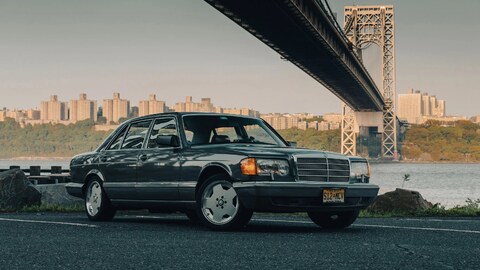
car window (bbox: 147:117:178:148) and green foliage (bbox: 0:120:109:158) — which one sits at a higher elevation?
green foliage (bbox: 0:120:109:158)

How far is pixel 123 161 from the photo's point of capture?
11109 millimetres

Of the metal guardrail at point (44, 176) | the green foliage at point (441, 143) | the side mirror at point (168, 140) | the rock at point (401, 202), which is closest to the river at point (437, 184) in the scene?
the rock at point (401, 202)

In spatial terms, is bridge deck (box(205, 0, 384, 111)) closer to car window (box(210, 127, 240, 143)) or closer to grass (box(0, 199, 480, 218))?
grass (box(0, 199, 480, 218))

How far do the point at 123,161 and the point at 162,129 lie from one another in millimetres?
727

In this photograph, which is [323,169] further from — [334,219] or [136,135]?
[136,135]

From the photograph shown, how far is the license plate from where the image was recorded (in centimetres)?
951

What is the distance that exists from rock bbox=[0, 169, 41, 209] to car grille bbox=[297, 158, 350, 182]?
712cm

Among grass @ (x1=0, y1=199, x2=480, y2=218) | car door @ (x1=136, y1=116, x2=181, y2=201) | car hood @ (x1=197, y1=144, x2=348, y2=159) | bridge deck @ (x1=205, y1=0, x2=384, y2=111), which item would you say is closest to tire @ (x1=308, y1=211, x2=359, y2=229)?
car hood @ (x1=197, y1=144, x2=348, y2=159)

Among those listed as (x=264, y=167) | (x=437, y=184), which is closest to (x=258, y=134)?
(x=264, y=167)

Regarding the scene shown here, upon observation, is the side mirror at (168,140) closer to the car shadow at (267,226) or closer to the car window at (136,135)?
the car window at (136,135)

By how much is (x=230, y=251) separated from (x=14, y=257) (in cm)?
182

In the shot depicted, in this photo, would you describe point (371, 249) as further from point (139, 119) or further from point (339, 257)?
point (139, 119)

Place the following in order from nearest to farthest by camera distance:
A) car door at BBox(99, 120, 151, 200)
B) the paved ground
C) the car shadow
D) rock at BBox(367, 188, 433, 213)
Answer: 1. the paved ground
2. the car shadow
3. car door at BBox(99, 120, 151, 200)
4. rock at BBox(367, 188, 433, 213)

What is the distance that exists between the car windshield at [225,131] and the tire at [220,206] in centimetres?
86
